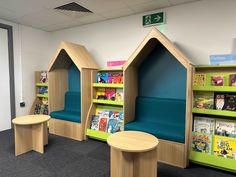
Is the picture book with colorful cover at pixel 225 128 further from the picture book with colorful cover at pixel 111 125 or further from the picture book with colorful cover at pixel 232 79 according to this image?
the picture book with colorful cover at pixel 111 125

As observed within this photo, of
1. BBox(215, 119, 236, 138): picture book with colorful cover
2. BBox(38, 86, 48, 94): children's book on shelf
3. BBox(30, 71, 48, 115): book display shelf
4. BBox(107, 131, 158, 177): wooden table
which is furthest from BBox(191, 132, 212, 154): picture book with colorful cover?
BBox(38, 86, 48, 94): children's book on shelf

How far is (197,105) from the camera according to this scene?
2.64 metres

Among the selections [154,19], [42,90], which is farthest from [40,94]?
[154,19]

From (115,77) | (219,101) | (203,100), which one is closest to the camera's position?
(219,101)

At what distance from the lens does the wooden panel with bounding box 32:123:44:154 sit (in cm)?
286

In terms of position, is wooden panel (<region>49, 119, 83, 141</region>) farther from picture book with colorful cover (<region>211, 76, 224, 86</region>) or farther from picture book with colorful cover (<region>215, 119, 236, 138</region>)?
picture book with colorful cover (<region>211, 76, 224, 86</region>)

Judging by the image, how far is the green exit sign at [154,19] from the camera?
124 inches

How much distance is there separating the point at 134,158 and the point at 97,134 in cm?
152

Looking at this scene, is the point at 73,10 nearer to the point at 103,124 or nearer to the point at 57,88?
the point at 57,88

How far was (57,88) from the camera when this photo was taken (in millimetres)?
4168

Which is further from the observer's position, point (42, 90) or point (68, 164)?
point (42, 90)

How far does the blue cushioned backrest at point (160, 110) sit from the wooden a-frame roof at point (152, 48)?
757 mm

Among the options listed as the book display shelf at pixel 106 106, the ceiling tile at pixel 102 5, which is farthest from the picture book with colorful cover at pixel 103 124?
the ceiling tile at pixel 102 5

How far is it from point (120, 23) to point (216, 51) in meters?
2.00
